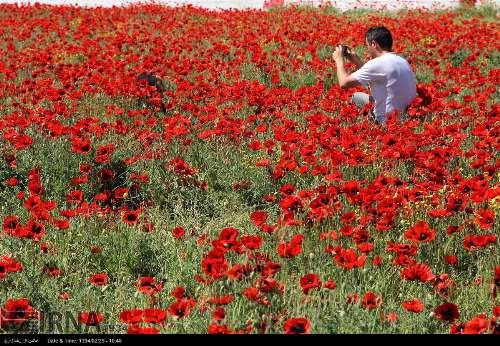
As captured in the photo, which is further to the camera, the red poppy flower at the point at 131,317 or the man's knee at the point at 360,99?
the man's knee at the point at 360,99

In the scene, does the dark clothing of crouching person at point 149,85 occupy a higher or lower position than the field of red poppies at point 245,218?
higher

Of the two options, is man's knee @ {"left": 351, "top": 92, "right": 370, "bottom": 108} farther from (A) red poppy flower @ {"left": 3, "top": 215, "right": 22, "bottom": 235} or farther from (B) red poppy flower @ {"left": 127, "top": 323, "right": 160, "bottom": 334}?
(B) red poppy flower @ {"left": 127, "top": 323, "right": 160, "bottom": 334}

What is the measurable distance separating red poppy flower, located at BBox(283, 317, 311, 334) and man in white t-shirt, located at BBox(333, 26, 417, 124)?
13.2 feet

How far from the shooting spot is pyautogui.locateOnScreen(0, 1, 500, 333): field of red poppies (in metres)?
2.79

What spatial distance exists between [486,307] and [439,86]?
515cm

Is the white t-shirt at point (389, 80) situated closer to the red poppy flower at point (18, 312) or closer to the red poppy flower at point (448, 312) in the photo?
the red poppy flower at point (448, 312)

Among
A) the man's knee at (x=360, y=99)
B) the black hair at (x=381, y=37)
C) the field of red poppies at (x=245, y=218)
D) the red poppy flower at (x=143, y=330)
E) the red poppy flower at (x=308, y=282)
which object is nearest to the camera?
the red poppy flower at (x=143, y=330)

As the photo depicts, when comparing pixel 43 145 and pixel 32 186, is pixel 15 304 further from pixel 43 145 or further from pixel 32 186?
pixel 43 145

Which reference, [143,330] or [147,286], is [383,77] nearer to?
[147,286]

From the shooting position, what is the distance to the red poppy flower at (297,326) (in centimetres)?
227

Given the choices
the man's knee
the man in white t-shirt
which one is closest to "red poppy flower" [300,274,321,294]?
the man in white t-shirt

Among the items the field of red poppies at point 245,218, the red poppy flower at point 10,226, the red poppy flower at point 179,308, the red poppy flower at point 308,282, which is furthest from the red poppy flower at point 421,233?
the red poppy flower at point 10,226

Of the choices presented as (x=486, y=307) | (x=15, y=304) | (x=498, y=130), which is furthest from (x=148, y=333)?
(x=498, y=130)

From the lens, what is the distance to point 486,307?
304 centimetres
